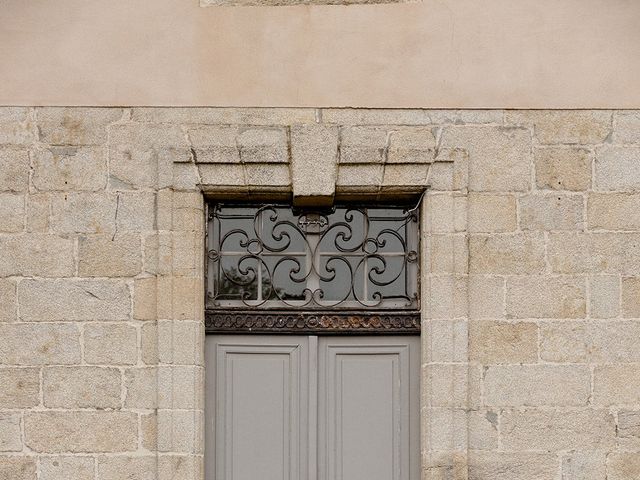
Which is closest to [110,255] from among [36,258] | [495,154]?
[36,258]

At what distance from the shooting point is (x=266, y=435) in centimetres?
737

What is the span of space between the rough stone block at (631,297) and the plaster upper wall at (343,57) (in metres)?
0.99

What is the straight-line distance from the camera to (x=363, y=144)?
727cm

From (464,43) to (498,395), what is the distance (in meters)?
1.98

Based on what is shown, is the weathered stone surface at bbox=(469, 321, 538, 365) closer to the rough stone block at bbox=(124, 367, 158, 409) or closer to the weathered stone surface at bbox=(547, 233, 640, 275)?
the weathered stone surface at bbox=(547, 233, 640, 275)

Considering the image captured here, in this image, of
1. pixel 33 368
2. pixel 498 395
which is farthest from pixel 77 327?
pixel 498 395

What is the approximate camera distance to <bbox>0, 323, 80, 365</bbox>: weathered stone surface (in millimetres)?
7195

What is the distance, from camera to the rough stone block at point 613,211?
7262 millimetres

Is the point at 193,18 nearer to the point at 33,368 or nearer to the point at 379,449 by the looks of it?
the point at 33,368

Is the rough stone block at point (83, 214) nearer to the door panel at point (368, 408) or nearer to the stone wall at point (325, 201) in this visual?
the stone wall at point (325, 201)

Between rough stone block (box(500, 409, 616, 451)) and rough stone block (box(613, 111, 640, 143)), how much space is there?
5.01 ft

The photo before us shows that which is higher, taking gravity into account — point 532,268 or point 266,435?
point 532,268

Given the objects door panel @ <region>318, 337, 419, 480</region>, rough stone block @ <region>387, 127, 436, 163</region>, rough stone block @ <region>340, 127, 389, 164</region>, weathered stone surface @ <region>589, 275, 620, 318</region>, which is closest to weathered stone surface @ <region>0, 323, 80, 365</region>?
door panel @ <region>318, 337, 419, 480</region>

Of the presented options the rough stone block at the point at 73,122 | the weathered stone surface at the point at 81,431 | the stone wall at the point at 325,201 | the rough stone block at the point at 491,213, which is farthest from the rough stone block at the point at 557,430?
the rough stone block at the point at 73,122
